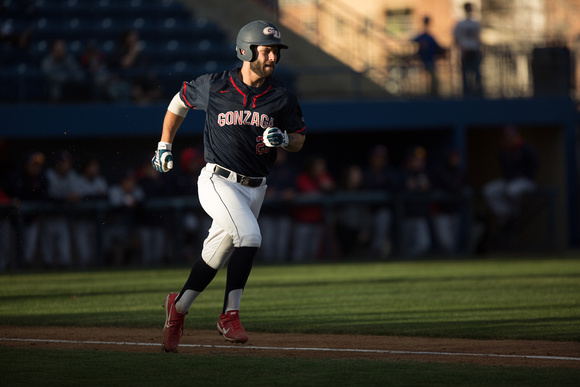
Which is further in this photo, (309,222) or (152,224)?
(309,222)

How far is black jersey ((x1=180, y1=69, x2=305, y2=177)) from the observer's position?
233 inches

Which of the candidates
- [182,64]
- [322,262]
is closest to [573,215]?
[322,262]

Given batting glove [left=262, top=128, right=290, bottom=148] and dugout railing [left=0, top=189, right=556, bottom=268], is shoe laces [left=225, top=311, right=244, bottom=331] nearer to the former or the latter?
batting glove [left=262, top=128, right=290, bottom=148]

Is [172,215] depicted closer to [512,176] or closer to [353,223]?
[353,223]

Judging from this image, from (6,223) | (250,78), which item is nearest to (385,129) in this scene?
(6,223)

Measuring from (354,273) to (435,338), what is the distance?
5799 mm

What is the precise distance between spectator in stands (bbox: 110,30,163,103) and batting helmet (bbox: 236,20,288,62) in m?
10.2

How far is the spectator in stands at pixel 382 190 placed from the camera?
583 inches

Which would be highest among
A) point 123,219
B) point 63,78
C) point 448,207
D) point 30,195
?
point 63,78

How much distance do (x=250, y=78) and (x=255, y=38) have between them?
280 millimetres

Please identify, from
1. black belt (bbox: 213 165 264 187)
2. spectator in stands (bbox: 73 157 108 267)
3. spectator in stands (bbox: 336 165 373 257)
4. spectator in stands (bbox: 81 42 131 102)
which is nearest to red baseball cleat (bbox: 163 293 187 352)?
black belt (bbox: 213 165 264 187)

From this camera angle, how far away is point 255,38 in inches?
230

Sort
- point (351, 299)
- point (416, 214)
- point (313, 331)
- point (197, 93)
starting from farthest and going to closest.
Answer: point (416, 214) → point (351, 299) → point (313, 331) → point (197, 93)

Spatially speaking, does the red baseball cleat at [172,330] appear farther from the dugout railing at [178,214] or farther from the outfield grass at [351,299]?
the dugout railing at [178,214]
